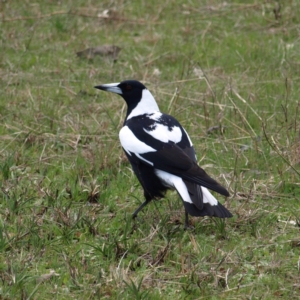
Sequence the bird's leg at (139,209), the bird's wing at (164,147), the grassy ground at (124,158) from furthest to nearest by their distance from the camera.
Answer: the bird's leg at (139,209), the bird's wing at (164,147), the grassy ground at (124,158)

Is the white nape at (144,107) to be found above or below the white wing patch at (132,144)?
below

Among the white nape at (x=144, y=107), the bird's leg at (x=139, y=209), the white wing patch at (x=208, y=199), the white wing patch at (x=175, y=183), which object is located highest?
the white nape at (x=144, y=107)

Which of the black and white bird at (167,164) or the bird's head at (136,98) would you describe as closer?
the black and white bird at (167,164)

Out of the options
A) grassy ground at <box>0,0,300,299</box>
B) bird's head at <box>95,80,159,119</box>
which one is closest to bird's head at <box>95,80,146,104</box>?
bird's head at <box>95,80,159,119</box>

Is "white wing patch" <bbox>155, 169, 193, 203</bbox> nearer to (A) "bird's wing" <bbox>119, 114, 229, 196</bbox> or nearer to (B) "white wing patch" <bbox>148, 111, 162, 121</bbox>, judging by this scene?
(A) "bird's wing" <bbox>119, 114, 229, 196</bbox>

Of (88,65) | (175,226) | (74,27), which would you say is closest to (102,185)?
(175,226)

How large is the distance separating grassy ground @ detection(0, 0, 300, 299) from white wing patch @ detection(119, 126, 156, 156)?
0.36m

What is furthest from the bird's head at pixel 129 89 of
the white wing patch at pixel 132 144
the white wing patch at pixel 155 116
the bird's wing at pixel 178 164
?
the bird's wing at pixel 178 164

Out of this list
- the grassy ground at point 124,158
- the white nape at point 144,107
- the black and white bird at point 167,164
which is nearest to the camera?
the grassy ground at point 124,158

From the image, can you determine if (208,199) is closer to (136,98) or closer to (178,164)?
(178,164)

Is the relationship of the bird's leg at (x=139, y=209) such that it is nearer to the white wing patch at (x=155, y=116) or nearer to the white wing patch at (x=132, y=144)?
the white wing patch at (x=132, y=144)

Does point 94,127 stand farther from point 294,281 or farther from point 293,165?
point 294,281

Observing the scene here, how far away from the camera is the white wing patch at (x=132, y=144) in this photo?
4.55 meters

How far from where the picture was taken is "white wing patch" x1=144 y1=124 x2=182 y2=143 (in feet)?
15.1
